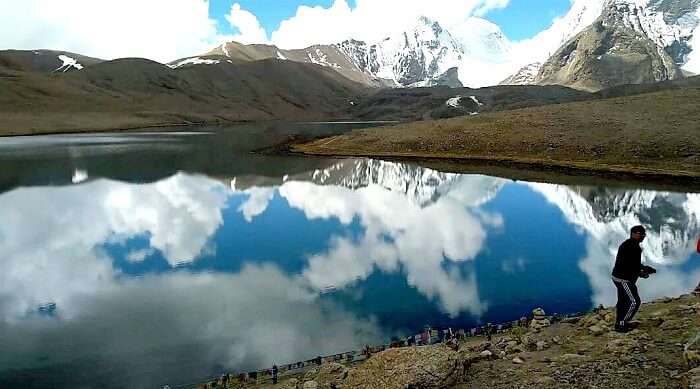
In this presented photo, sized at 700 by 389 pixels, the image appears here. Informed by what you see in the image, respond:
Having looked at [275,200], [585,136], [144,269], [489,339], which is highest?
[585,136]

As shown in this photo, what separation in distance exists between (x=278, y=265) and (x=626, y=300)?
2084 centimetres

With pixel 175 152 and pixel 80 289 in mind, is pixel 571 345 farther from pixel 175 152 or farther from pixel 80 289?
pixel 175 152

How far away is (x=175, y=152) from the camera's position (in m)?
105

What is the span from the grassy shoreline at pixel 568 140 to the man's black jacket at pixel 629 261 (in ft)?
192

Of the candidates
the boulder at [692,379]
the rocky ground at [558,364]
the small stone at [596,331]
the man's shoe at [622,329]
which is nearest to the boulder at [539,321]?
the small stone at [596,331]

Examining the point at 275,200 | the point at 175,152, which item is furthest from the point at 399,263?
the point at 175,152

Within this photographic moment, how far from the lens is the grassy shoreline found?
242 feet

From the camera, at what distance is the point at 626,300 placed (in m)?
14.4

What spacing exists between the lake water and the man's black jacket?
9616 millimetres

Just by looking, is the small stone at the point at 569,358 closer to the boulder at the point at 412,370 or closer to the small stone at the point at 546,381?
the small stone at the point at 546,381

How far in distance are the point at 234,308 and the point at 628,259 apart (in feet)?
55.4

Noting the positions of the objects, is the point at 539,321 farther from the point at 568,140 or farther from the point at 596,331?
the point at 568,140

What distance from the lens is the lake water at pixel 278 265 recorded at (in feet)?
67.6

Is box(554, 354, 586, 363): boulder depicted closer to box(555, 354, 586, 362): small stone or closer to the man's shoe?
box(555, 354, 586, 362): small stone
